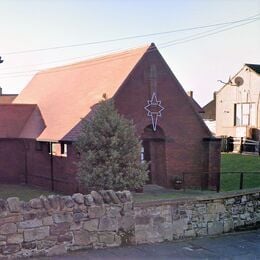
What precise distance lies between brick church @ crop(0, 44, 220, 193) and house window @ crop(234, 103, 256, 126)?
15632mm

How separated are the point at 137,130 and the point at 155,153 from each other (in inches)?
79.6

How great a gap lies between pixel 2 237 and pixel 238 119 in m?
31.1

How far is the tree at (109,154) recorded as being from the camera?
14.4m

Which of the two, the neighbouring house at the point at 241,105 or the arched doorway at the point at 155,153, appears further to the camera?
the neighbouring house at the point at 241,105

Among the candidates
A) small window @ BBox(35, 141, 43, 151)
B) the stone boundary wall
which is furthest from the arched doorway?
the stone boundary wall

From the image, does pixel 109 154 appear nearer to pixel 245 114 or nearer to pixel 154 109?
pixel 154 109

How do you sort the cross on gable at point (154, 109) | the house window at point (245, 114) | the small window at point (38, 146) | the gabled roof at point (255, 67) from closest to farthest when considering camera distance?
the cross on gable at point (154, 109), the small window at point (38, 146), the gabled roof at point (255, 67), the house window at point (245, 114)

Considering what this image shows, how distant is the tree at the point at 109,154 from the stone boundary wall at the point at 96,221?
217cm

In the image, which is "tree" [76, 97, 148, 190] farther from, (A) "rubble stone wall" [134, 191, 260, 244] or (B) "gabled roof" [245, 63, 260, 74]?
(B) "gabled roof" [245, 63, 260, 74]

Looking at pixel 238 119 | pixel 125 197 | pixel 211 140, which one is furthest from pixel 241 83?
pixel 125 197

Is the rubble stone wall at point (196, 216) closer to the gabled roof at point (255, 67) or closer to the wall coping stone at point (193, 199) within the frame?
the wall coping stone at point (193, 199)

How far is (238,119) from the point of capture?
3825 cm

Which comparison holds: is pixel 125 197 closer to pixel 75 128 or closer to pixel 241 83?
pixel 75 128

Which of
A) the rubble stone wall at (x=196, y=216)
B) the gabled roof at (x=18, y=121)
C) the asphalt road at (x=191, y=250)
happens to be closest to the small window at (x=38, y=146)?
the gabled roof at (x=18, y=121)
